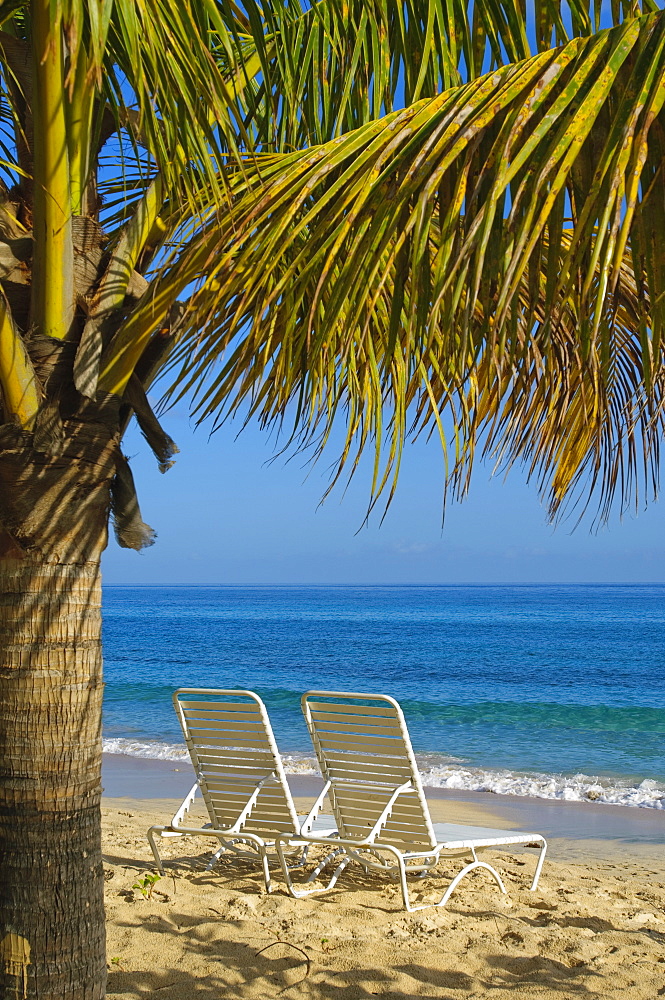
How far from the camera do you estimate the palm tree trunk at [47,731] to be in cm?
241

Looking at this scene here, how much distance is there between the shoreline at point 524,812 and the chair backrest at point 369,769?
2836mm

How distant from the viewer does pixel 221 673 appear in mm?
28594

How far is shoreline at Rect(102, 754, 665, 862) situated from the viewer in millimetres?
7363

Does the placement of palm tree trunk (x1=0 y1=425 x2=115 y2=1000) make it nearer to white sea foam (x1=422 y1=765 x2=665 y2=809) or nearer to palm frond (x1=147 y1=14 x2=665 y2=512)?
palm frond (x1=147 y1=14 x2=665 y2=512)

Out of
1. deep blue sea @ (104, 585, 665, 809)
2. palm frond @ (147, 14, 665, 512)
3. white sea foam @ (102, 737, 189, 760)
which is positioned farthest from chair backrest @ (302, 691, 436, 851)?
white sea foam @ (102, 737, 189, 760)

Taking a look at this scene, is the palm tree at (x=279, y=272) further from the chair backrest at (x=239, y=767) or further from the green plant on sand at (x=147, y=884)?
the chair backrest at (x=239, y=767)

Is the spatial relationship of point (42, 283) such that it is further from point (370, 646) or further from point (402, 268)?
point (370, 646)

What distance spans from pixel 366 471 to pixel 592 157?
1324 mm

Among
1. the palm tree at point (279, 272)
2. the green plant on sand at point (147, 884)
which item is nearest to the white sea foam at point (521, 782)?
the green plant on sand at point (147, 884)

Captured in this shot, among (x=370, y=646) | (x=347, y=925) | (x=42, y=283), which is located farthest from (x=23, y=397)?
(x=370, y=646)

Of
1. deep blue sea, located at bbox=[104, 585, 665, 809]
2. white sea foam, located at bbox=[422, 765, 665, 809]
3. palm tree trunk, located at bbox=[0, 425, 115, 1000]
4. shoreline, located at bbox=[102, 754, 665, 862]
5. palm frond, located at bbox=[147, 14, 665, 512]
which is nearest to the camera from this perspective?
palm frond, located at bbox=[147, 14, 665, 512]

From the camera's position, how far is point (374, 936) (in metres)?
3.98

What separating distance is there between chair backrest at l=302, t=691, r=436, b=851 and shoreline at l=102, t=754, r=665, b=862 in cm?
284

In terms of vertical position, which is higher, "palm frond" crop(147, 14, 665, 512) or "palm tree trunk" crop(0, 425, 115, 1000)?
"palm frond" crop(147, 14, 665, 512)
